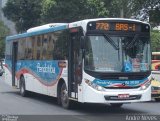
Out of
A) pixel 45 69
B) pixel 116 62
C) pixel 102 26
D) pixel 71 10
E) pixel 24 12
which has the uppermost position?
pixel 24 12

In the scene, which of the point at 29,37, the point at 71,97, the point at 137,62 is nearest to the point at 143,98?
the point at 137,62

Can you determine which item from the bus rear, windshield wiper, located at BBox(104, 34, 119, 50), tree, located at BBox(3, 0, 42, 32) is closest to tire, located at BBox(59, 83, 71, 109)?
the bus rear

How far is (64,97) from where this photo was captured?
17016 millimetres

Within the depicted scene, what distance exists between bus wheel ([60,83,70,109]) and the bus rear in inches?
70.5

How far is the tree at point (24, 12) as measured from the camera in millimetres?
67500

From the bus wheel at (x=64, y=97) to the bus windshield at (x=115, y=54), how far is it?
201 cm

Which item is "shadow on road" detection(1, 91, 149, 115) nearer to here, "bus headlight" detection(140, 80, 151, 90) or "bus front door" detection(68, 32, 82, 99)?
"bus front door" detection(68, 32, 82, 99)

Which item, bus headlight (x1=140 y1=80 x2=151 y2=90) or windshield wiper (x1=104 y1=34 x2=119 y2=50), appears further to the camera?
bus headlight (x1=140 y1=80 x2=151 y2=90)

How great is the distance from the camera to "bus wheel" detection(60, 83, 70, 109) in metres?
16.8

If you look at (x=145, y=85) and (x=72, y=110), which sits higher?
(x=145, y=85)

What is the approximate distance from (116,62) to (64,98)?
2797mm

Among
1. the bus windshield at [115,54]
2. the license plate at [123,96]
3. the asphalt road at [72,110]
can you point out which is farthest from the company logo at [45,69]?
the license plate at [123,96]

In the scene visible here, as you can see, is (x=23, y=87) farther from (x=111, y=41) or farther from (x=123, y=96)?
(x=123, y=96)

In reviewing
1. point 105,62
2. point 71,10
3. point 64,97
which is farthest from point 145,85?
point 71,10
